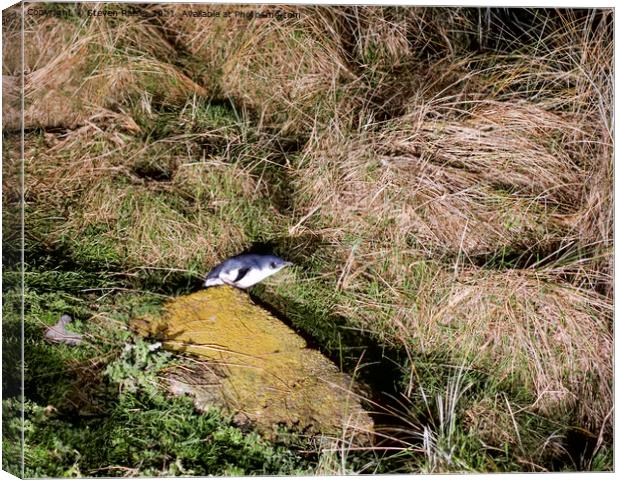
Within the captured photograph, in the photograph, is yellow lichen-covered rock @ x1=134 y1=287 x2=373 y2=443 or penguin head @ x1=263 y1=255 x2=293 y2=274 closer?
yellow lichen-covered rock @ x1=134 y1=287 x2=373 y2=443

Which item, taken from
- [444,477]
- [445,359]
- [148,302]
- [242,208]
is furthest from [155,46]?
[444,477]

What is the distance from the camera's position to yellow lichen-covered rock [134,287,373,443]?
122 inches

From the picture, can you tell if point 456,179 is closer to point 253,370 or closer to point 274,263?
point 274,263

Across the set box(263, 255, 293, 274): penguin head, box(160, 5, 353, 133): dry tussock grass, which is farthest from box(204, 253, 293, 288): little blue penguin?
box(160, 5, 353, 133): dry tussock grass

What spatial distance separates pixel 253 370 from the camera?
124 inches

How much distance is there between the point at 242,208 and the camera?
325cm

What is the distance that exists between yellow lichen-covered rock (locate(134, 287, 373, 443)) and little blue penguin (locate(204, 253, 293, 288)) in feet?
0.13

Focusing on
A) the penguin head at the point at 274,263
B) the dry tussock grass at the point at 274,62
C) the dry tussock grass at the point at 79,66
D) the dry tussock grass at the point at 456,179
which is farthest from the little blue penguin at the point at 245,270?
the dry tussock grass at the point at 79,66

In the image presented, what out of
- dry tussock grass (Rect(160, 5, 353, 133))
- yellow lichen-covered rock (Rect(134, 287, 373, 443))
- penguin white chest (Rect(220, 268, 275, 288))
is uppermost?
dry tussock grass (Rect(160, 5, 353, 133))

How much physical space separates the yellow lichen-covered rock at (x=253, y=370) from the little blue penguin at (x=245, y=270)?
0.13ft

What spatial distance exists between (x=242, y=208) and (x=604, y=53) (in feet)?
4.64

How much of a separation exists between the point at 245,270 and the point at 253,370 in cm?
36

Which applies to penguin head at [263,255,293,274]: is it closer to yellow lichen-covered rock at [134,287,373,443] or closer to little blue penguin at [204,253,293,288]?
little blue penguin at [204,253,293,288]

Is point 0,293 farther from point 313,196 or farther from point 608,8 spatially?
point 608,8
